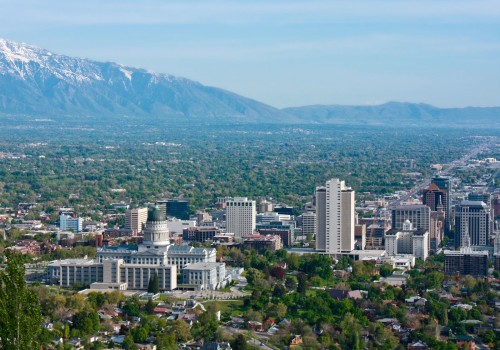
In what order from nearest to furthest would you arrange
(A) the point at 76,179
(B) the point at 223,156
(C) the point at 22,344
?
1. (C) the point at 22,344
2. (A) the point at 76,179
3. (B) the point at 223,156

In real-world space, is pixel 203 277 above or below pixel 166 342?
above

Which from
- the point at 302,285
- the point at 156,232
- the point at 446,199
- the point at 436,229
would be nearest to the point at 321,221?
the point at 436,229

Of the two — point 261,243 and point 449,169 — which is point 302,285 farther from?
point 449,169

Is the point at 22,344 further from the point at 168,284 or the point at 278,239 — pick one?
the point at 278,239

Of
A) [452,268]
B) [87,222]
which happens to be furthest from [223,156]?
[452,268]

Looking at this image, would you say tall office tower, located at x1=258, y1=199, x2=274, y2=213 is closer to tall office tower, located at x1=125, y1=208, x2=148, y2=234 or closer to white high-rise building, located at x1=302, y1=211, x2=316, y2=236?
white high-rise building, located at x1=302, y1=211, x2=316, y2=236

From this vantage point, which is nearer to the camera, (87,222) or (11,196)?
(87,222)

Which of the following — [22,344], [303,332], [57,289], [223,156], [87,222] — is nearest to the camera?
[22,344]
